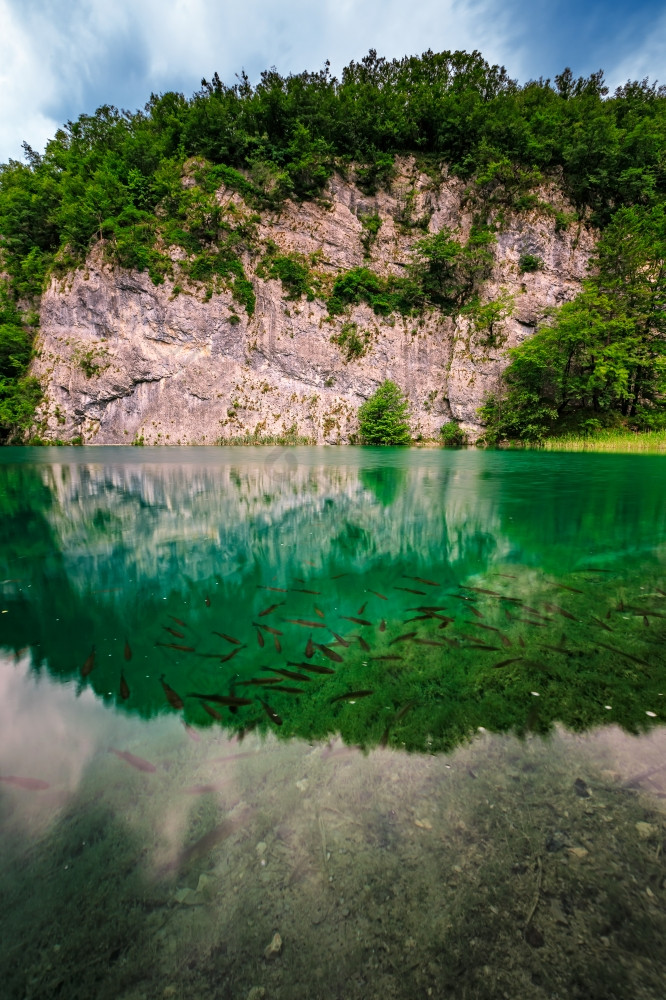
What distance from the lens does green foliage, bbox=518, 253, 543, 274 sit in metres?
34.7

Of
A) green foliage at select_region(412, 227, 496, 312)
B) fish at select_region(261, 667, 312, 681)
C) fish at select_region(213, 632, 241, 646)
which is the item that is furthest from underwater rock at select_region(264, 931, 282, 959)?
green foliage at select_region(412, 227, 496, 312)

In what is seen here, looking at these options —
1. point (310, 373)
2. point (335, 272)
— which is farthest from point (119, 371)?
point (335, 272)

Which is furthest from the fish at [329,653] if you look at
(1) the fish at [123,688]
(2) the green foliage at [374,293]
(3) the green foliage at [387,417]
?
(2) the green foliage at [374,293]

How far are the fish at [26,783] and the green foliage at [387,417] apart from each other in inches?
1348

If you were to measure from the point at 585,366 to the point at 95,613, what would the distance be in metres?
36.2

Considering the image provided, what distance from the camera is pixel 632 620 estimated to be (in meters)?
3.66

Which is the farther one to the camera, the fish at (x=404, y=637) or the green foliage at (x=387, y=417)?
the green foliage at (x=387, y=417)

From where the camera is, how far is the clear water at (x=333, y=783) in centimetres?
128

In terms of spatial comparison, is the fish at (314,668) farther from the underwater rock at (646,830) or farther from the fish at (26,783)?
the underwater rock at (646,830)

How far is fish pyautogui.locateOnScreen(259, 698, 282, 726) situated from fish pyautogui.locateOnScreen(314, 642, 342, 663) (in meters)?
0.68

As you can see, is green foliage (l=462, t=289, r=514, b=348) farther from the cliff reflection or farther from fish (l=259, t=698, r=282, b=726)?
fish (l=259, t=698, r=282, b=726)

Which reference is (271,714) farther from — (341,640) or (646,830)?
(646,830)

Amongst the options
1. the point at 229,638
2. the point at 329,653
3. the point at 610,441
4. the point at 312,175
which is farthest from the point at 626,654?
the point at 312,175

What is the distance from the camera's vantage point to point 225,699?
2629mm
